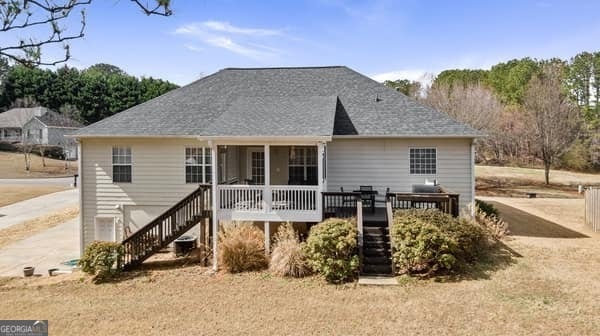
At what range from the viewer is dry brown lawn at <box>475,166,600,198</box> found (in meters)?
28.6

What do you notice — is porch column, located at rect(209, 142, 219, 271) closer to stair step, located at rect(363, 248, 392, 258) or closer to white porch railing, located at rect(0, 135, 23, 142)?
stair step, located at rect(363, 248, 392, 258)

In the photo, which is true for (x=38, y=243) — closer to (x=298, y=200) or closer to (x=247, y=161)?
(x=247, y=161)

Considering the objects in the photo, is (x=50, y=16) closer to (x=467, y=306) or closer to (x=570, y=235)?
(x=467, y=306)

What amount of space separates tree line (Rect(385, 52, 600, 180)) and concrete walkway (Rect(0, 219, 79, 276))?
749 inches

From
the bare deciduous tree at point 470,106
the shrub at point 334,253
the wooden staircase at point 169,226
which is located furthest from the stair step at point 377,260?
the bare deciduous tree at point 470,106

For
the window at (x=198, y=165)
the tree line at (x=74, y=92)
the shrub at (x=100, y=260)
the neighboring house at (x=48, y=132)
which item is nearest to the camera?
the shrub at (x=100, y=260)

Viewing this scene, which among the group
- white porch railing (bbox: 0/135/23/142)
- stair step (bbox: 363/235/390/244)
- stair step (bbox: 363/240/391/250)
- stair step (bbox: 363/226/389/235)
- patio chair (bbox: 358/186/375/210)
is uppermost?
white porch railing (bbox: 0/135/23/142)

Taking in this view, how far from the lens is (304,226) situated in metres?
14.3

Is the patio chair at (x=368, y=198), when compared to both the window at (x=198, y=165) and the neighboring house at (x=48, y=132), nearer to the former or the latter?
the window at (x=198, y=165)

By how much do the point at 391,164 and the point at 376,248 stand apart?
4.25 meters

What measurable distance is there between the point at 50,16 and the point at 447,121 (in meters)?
12.9

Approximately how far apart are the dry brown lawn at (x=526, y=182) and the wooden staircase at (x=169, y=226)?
22.2m

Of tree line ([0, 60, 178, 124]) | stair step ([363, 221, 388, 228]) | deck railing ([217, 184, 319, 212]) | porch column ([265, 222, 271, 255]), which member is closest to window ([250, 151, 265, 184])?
deck railing ([217, 184, 319, 212])

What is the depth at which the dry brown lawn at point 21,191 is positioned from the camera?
27891 mm
